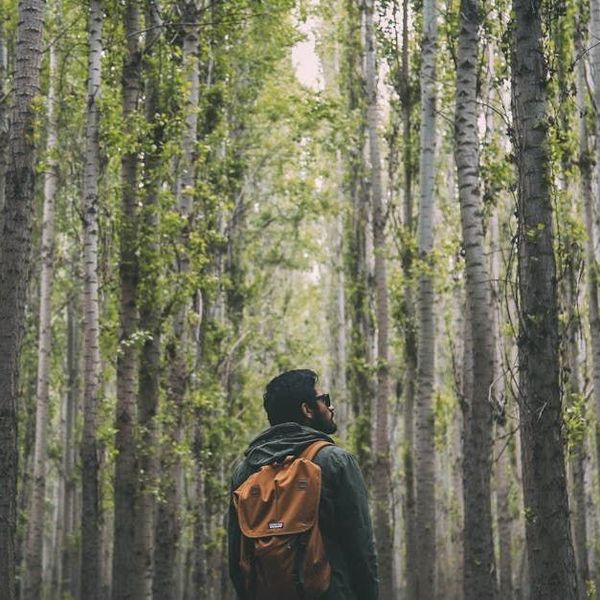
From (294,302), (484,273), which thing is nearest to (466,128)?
(484,273)

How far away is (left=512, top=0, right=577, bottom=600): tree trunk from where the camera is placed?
6340mm

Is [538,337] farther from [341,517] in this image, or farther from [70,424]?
[70,424]

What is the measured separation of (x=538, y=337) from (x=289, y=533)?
3366 millimetres

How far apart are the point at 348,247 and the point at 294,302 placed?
66.1ft

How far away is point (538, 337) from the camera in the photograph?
6480 mm

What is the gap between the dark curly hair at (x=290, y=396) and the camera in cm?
393

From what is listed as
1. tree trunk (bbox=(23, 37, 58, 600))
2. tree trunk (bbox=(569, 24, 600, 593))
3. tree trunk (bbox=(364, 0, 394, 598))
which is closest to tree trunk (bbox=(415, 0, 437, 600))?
tree trunk (bbox=(569, 24, 600, 593))

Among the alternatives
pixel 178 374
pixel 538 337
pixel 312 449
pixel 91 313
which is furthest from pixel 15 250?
pixel 178 374

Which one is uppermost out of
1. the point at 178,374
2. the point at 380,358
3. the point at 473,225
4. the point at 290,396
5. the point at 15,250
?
the point at 473,225

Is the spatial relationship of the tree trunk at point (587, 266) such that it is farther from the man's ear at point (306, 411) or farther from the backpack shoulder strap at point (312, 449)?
the backpack shoulder strap at point (312, 449)

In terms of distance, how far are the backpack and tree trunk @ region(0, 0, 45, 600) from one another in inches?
149

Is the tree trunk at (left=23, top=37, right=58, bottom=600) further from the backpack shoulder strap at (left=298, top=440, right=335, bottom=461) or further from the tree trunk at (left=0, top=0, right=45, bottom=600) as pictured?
the backpack shoulder strap at (left=298, top=440, right=335, bottom=461)

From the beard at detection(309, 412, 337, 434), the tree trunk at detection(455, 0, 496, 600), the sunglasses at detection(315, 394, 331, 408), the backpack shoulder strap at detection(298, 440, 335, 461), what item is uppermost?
the tree trunk at detection(455, 0, 496, 600)

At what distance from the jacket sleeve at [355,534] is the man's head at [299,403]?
34cm
